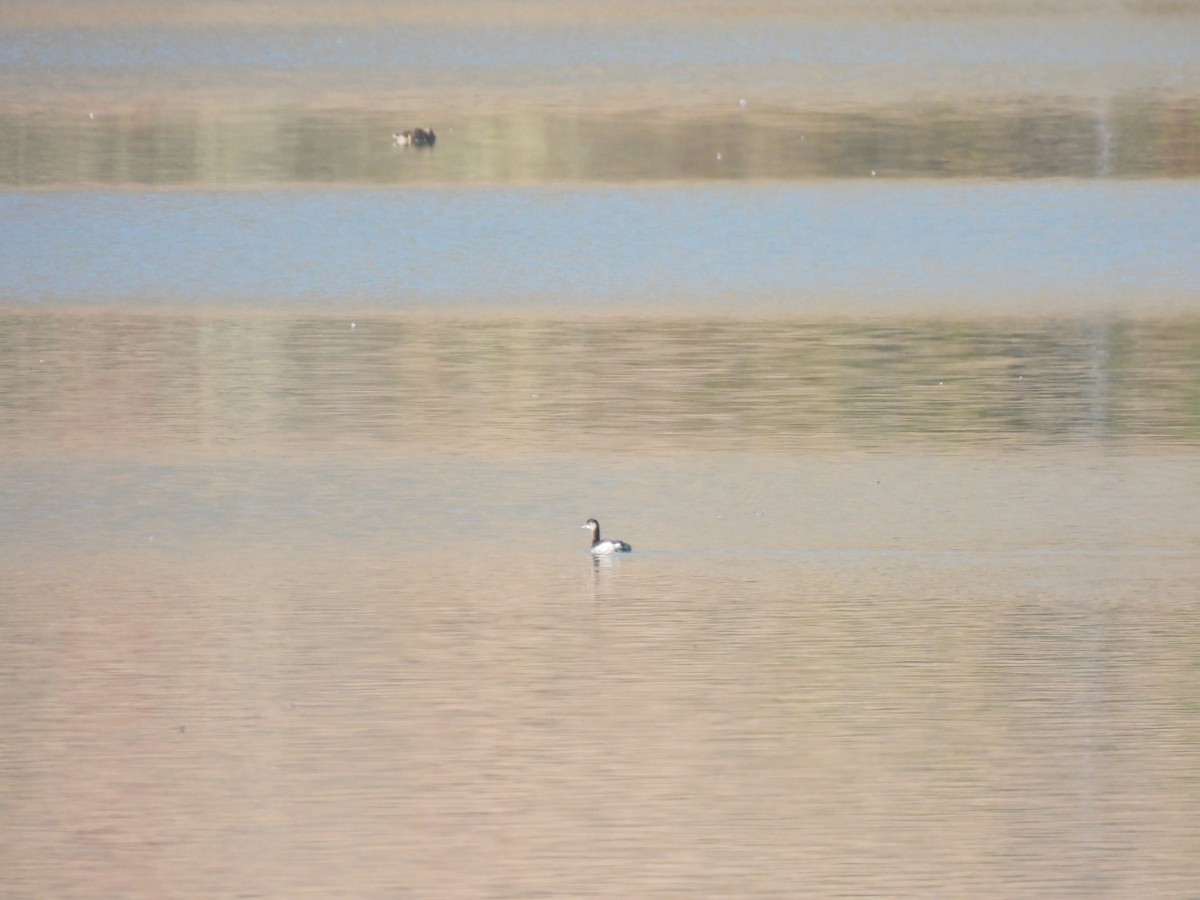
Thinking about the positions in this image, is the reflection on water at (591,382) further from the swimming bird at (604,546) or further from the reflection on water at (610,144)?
the reflection on water at (610,144)

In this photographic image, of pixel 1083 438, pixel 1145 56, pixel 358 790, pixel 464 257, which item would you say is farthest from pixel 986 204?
pixel 1145 56

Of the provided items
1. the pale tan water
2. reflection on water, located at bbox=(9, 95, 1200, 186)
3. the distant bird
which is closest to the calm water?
the pale tan water

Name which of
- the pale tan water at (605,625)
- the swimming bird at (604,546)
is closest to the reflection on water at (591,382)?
the pale tan water at (605,625)

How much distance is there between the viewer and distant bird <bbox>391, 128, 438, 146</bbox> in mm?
21987

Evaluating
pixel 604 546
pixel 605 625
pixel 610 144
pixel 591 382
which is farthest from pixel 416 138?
pixel 605 625

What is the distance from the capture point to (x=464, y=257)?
1591 cm

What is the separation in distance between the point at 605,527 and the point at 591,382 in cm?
289

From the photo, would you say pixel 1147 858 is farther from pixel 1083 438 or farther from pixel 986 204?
pixel 986 204

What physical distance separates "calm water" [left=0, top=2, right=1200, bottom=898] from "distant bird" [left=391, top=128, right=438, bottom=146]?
4.00 feet

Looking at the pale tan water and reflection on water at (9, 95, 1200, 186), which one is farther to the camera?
reflection on water at (9, 95, 1200, 186)

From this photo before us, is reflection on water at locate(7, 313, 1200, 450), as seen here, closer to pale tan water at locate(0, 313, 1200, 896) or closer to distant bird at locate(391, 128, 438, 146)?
pale tan water at locate(0, 313, 1200, 896)

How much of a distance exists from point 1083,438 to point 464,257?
623 centimetres

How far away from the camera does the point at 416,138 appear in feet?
72.3

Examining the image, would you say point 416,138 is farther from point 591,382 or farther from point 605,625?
point 605,625
